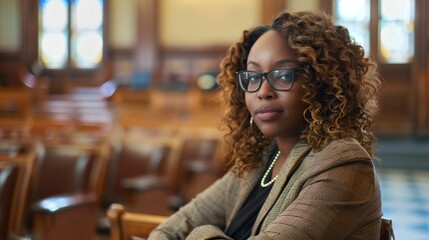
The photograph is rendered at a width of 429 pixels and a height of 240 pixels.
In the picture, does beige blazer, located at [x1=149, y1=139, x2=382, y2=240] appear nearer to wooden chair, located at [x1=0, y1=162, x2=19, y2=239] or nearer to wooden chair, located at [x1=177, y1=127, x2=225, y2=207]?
wooden chair, located at [x1=0, y1=162, x2=19, y2=239]

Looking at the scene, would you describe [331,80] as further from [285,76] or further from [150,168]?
[150,168]

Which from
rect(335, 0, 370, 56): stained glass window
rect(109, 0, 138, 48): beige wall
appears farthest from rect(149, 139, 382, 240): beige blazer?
rect(109, 0, 138, 48): beige wall

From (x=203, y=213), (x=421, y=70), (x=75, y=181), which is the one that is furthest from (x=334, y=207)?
(x=421, y=70)

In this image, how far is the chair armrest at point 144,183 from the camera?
3.44m

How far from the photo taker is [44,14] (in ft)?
43.9

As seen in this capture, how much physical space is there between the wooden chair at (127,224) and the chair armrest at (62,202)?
1.01m

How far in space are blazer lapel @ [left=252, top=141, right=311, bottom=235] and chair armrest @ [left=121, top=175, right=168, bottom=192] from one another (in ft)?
7.00

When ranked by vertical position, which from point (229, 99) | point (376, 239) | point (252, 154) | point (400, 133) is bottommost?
point (400, 133)

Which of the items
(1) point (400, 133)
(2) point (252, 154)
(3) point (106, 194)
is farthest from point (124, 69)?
(2) point (252, 154)

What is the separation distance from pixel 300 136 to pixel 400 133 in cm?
1013

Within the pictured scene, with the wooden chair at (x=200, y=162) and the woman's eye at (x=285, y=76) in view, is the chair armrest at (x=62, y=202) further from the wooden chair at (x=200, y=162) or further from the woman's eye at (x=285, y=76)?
the woman's eye at (x=285, y=76)

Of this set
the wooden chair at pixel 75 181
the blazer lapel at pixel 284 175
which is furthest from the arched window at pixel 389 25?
the blazer lapel at pixel 284 175

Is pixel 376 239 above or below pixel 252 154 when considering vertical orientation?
below

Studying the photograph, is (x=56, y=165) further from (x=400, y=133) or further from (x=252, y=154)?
(x=400, y=133)
